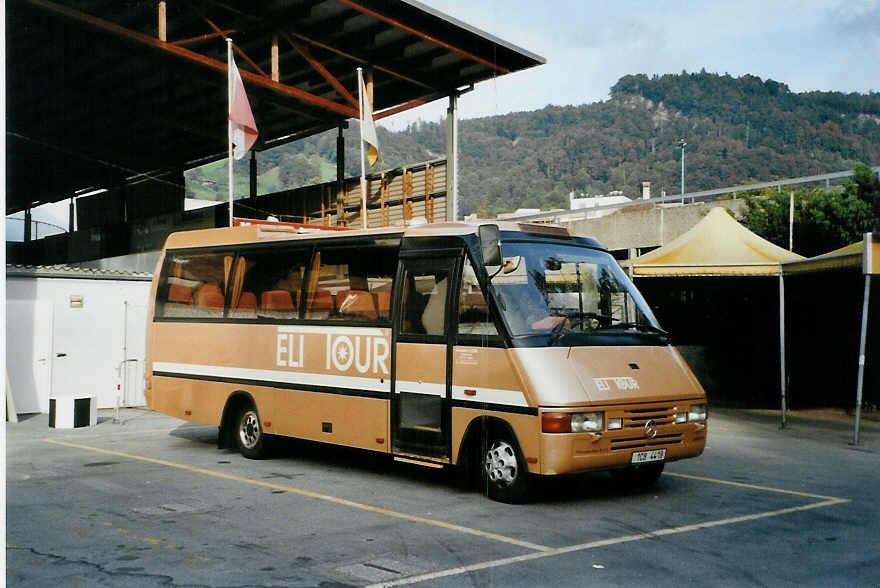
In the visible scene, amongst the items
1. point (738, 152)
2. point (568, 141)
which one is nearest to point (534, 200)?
point (738, 152)

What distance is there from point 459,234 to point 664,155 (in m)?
83.7

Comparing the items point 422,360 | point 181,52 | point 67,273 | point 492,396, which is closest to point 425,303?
point 422,360

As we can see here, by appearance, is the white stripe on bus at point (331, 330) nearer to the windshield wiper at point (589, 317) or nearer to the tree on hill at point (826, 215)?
the windshield wiper at point (589, 317)

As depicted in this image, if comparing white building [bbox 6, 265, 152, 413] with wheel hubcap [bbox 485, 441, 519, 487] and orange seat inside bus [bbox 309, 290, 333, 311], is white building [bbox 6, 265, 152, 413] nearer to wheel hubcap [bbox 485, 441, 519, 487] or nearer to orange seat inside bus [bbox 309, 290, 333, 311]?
orange seat inside bus [bbox 309, 290, 333, 311]

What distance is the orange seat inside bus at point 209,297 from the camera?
13031mm

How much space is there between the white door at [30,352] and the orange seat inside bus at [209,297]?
594cm

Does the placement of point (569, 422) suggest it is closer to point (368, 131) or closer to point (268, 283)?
point (268, 283)

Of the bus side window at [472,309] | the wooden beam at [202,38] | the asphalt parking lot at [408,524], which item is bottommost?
the asphalt parking lot at [408,524]

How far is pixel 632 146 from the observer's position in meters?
97.4

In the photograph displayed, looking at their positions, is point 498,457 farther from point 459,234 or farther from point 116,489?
point 116,489

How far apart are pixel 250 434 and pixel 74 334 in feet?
25.0

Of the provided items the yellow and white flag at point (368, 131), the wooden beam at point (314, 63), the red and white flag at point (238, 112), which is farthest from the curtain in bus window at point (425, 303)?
the wooden beam at point (314, 63)

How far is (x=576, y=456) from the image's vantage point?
8.84 metres

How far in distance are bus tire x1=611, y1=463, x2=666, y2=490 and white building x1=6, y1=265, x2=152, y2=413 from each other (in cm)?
1054
